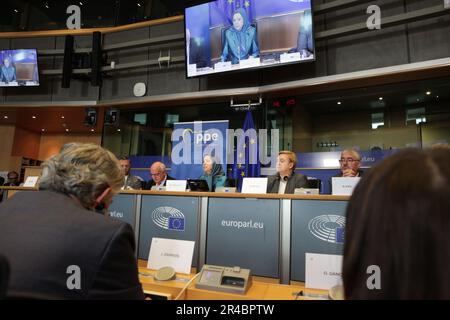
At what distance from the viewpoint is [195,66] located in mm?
4402

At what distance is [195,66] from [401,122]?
3.31 metres

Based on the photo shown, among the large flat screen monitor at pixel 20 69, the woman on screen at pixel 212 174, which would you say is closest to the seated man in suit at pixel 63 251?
the woman on screen at pixel 212 174

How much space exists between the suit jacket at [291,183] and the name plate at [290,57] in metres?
1.45

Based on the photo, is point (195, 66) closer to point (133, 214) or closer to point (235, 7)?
point (235, 7)

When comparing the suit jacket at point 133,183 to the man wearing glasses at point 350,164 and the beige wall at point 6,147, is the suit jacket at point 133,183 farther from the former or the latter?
the beige wall at point 6,147

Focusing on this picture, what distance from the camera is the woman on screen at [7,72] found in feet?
17.8

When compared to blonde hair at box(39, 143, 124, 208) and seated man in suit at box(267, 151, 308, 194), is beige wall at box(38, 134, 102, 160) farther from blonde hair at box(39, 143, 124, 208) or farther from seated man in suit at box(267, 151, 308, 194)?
blonde hair at box(39, 143, 124, 208)

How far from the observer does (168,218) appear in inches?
87.3

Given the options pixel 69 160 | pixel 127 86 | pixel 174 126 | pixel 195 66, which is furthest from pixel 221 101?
pixel 69 160

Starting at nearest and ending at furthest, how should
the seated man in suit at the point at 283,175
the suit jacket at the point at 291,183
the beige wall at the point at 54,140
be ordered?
the suit jacket at the point at 291,183 < the seated man in suit at the point at 283,175 < the beige wall at the point at 54,140

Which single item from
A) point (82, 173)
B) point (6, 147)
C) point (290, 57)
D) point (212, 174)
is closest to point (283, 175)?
point (212, 174)

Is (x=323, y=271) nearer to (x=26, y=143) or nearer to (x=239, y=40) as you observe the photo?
(x=239, y=40)

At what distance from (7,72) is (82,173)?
18.7ft

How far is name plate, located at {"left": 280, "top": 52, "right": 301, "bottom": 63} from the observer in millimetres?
3725
